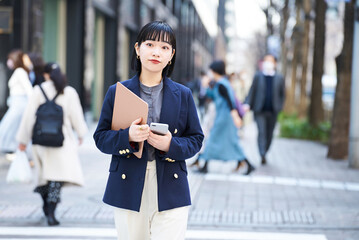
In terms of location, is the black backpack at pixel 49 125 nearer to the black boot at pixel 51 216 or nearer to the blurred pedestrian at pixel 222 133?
the black boot at pixel 51 216

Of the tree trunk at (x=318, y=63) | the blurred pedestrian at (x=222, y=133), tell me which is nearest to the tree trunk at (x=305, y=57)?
the tree trunk at (x=318, y=63)

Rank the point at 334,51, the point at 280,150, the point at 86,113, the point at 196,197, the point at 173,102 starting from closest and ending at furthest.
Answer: the point at 173,102 → the point at 196,197 → the point at 280,150 → the point at 86,113 → the point at 334,51

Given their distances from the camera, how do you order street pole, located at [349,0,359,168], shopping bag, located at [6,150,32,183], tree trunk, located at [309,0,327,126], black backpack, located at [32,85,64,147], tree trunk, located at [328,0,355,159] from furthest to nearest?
tree trunk, located at [309,0,327,126]
tree trunk, located at [328,0,355,159]
street pole, located at [349,0,359,168]
shopping bag, located at [6,150,32,183]
black backpack, located at [32,85,64,147]

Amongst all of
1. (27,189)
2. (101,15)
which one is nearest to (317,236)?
(27,189)

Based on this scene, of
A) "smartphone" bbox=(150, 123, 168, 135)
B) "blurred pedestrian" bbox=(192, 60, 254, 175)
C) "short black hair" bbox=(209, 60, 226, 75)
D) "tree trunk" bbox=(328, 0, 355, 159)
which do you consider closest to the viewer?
"smartphone" bbox=(150, 123, 168, 135)

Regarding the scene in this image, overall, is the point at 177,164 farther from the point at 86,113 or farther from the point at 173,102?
the point at 86,113

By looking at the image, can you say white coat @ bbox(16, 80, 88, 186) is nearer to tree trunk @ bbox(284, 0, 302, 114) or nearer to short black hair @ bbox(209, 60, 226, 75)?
short black hair @ bbox(209, 60, 226, 75)

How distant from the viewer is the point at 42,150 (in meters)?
6.09

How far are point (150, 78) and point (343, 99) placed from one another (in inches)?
368

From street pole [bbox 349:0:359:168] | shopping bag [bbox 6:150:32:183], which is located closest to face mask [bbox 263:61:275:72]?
street pole [bbox 349:0:359:168]

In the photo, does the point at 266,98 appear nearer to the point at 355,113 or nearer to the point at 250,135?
the point at 355,113

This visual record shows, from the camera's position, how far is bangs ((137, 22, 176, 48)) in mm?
3086

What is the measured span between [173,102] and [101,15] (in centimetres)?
1705

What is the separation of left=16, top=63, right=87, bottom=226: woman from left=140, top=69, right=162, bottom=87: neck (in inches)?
121
